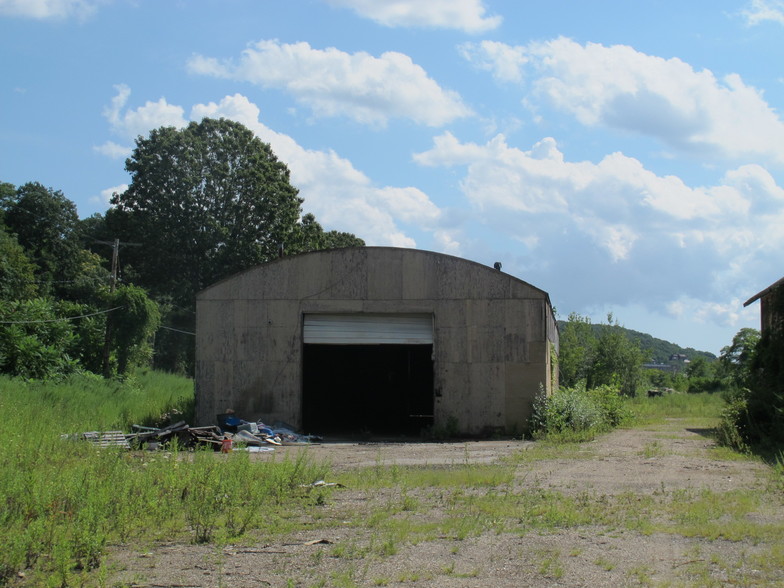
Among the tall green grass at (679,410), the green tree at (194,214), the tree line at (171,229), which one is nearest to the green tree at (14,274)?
the tree line at (171,229)

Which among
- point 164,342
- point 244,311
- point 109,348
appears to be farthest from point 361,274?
point 164,342

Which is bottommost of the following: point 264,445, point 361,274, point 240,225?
point 264,445

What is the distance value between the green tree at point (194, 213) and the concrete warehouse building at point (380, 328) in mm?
22716

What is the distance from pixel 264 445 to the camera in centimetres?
1686

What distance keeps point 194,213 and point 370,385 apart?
18746mm

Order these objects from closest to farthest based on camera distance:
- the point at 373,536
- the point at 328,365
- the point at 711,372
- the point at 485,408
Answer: the point at 373,536 → the point at 485,408 → the point at 328,365 → the point at 711,372

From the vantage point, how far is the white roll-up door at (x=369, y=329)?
65.5 feet

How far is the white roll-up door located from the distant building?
785 cm

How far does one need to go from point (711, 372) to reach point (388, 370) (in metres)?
41.6

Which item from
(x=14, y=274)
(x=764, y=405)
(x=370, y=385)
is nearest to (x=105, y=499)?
(x=764, y=405)

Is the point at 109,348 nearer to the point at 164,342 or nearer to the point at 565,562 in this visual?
the point at 164,342

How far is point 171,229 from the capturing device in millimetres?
42750

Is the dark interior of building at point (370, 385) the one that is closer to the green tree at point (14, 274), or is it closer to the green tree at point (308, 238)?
the green tree at point (308, 238)

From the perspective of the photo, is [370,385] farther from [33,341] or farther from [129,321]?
[33,341]
